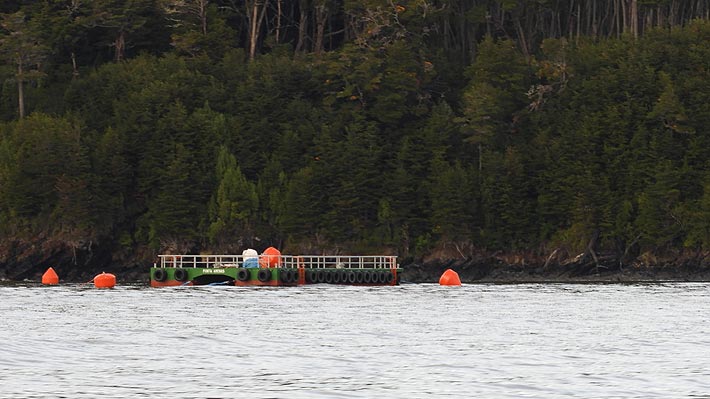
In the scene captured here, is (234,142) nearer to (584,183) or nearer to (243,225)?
(243,225)

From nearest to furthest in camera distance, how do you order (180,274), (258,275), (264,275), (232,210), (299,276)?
(264,275)
(258,275)
(180,274)
(299,276)
(232,210)

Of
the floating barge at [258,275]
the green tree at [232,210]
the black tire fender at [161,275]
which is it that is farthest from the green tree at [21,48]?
the floating barge at [258,275]

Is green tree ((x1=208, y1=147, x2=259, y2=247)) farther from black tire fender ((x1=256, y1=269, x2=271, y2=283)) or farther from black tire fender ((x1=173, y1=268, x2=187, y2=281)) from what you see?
black tire fender ((x1=256, y1=269, x2=271, y2=283))

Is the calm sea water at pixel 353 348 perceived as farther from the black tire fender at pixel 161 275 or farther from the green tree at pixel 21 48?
the green tree at pixel 21 48

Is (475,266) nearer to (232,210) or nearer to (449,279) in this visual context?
(449,279)

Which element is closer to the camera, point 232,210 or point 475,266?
point 475,266

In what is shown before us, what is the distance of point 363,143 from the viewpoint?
4818 inches

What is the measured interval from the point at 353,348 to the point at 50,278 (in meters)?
63.0

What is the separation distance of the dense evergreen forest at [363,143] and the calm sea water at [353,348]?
4127cm

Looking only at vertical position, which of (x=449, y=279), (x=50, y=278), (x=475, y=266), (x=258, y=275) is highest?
(x=475, y=266)

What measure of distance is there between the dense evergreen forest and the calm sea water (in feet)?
135

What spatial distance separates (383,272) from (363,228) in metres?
20.0

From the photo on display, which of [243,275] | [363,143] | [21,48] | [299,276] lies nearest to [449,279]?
[299,276]

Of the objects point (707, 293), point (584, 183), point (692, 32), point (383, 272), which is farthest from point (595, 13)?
point (707, 293)
